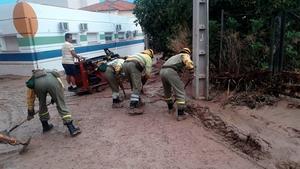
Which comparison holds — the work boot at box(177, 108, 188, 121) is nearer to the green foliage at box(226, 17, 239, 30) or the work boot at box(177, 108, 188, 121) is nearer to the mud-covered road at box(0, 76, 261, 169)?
the mud-covered road at box(0, 76, 261, 169)

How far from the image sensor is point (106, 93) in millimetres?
9195

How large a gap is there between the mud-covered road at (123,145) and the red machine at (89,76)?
Answer: 1740mm

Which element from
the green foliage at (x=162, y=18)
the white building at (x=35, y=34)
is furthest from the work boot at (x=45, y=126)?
the white building at (x=35, y=34)

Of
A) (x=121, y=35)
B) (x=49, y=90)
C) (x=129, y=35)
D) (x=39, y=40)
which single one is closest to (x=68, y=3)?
(x=129, y=35)

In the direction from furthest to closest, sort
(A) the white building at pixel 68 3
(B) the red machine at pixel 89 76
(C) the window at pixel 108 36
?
1. (A) the white building at pixel 68 3
2. (C) the window at pixel 108 36
3. (B) the red machine at pixel 89 76

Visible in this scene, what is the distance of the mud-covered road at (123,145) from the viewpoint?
173 inches

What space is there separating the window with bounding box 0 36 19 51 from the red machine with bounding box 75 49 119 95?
711cm

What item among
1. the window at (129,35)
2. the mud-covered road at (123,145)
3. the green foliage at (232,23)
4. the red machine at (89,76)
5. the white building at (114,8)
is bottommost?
the mud-covered road at (123,145)

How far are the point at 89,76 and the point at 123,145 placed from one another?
4472 mm

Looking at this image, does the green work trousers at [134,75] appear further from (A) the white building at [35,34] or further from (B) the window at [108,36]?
(B) the window at [108,36]

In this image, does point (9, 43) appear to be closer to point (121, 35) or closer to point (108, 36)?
point (108, 36)

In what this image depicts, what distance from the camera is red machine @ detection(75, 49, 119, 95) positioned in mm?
8844

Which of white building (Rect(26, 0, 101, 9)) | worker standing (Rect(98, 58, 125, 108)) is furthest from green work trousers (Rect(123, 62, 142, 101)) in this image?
white building (Rect(26, 0, 101, 9))

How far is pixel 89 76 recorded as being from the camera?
913 centimetres
